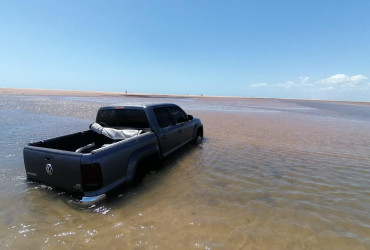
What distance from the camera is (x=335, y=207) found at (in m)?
4.30

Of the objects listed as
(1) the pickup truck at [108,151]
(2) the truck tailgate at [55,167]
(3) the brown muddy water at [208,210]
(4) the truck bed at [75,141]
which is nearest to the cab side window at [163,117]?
(1) the pickup truck at [108,151]

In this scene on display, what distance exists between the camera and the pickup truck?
3832 mm

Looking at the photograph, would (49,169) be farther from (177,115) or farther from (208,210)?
(177,115)

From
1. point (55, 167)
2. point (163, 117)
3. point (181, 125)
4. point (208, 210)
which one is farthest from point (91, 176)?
point (181, 125)

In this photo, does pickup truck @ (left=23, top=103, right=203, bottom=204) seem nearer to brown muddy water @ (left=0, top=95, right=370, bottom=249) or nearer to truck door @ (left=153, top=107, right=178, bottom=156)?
truck door @ (left=153, top=107, right=178, bottom=156)

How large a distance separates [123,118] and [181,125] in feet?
6.35

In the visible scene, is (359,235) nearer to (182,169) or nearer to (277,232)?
(277,232)

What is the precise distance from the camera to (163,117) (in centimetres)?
618

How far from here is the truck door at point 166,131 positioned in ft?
18.9

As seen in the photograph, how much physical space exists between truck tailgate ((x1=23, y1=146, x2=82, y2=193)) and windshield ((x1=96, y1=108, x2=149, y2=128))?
1.93 metres

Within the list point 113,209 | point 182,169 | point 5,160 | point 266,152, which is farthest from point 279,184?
point 5,160

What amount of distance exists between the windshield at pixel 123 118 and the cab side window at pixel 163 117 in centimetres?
39

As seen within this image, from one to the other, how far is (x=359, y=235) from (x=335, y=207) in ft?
2.82

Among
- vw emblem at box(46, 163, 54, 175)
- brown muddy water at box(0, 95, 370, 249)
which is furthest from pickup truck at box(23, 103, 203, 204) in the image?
brown muddy water at box(0, 95, 370, 249)
